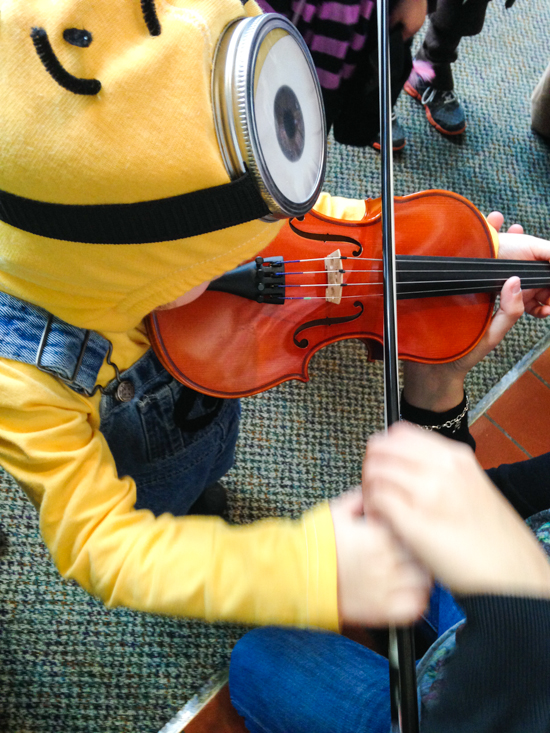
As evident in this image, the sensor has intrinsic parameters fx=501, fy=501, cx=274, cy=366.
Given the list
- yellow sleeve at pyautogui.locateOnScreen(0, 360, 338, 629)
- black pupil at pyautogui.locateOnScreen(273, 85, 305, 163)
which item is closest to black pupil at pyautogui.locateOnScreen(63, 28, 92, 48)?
black pupil at pyautogui.locateOnScreen(273, 85, 305, 163)

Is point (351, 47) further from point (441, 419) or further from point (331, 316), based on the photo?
point (441, 419)

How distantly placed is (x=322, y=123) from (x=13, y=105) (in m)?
0.27

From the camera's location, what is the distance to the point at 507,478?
719 millimetres

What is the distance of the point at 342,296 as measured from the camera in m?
0.77

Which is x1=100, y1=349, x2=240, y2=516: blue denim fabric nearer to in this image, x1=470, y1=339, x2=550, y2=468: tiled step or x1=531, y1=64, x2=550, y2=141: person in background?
x1=470, y1=339, x2=550, y2=468: tiled step

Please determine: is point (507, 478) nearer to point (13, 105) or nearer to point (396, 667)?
point (396, 667)

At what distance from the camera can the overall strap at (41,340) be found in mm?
442

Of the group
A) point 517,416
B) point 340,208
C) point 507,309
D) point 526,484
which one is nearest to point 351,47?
point 340,208

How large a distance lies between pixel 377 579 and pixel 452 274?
1.71 ft

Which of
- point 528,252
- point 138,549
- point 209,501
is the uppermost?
point 528,252

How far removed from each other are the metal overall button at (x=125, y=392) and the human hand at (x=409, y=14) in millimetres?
760

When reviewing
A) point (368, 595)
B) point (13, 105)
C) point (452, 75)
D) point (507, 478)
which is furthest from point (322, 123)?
point (452, 75)

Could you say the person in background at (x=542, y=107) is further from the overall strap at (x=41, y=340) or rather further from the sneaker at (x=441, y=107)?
the overall strap at (x=41, y=340)

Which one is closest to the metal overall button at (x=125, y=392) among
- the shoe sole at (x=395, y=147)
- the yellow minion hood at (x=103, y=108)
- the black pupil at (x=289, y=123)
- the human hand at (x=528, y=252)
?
the yellow minion hood at (x=103, y=108)
